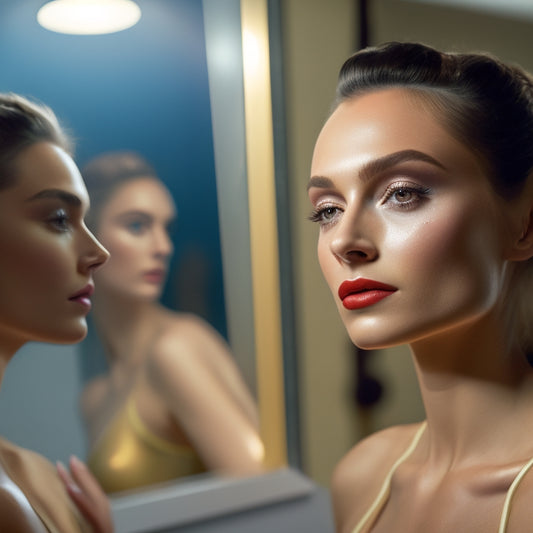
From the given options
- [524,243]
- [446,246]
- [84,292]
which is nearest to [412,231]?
[446,246]

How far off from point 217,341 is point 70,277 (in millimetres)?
535

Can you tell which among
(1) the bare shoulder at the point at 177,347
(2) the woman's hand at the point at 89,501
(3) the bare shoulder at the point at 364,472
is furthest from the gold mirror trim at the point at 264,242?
(2) the woman's hand at the point at 89,501

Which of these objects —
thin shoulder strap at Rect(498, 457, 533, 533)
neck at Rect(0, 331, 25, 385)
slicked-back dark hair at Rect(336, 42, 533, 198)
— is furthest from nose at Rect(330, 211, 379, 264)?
neck at Rect(0, 331, 25, 385)

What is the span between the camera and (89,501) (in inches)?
37.3

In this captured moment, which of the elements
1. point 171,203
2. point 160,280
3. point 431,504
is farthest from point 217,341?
point 431,504

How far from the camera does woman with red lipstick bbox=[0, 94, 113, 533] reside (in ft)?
2.66

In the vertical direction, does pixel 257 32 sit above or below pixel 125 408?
above

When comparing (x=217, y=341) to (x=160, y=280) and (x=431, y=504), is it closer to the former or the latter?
(x=160, y=280)

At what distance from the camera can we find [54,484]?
91 cm

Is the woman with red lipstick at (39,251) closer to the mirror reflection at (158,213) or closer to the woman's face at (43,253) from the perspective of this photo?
the woman's face at (43,253)

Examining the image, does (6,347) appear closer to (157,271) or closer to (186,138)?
(157,271)

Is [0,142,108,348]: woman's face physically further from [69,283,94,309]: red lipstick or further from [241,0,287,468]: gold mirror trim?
[241,0,287,468]: gold mirror trim

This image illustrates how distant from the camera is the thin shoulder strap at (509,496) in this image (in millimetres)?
724

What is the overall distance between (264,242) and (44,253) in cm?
60
